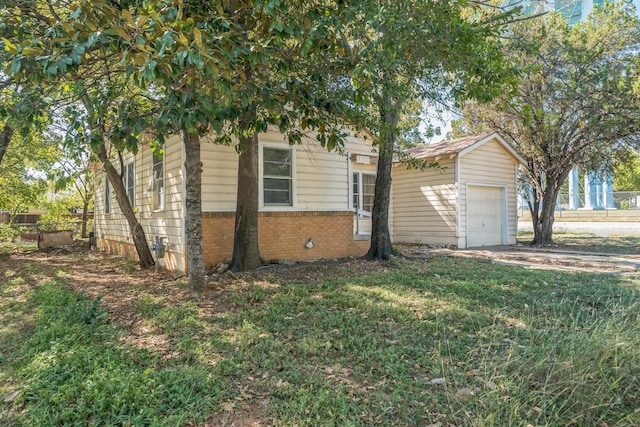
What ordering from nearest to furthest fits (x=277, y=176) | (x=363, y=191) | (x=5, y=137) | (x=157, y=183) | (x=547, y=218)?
(x=277, y=176) < (x=157, y=183) < (x=5, y=137) < (x=363, y=191) < (x=547, y=218)

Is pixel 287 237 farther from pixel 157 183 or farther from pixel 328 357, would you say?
pixel 328 357

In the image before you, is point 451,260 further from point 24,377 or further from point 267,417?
point 24,377

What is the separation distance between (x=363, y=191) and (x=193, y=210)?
769cm

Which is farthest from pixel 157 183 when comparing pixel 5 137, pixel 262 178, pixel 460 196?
pixel 460 196

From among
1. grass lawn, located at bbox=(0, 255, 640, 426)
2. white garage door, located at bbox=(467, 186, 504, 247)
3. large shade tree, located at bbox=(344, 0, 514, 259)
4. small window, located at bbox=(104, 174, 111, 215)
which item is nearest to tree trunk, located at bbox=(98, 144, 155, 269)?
grass lawn, located at bbox=(0, 255, 640, 426)

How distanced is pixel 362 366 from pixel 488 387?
1061 millimetres

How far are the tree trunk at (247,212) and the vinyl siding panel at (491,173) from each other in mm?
7819

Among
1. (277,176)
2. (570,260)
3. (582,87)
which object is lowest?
(570,260)

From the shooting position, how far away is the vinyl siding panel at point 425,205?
13016 mm

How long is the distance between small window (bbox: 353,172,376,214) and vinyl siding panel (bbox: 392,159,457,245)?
4.48ft

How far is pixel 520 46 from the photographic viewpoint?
6.43 metres

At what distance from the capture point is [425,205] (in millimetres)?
13859

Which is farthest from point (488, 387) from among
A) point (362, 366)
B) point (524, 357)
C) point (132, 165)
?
point (132, 165)

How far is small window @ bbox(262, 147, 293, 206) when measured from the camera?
9125mm
